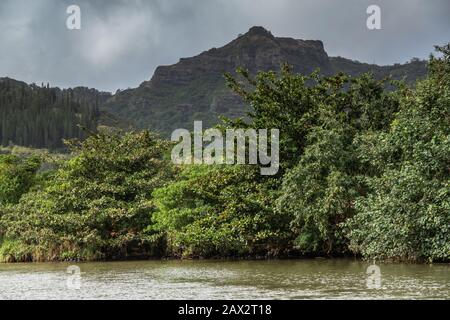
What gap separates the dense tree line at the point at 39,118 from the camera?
518 ft

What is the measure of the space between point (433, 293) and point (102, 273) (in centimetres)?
1532

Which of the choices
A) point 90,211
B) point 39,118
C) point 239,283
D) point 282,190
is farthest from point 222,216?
point 39,118

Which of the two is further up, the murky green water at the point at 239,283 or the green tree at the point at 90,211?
the green tree at the point at 90,211

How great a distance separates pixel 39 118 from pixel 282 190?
474 feet

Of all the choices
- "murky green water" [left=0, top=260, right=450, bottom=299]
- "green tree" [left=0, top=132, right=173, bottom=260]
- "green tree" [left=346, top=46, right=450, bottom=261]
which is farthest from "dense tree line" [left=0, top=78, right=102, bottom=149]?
"green tree" [left=346, top=46, right=450, bottom=261]

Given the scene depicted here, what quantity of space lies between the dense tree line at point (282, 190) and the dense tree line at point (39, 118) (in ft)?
368

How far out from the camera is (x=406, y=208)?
74.9 ft

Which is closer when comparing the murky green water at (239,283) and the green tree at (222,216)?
the murky green water at (239,283)

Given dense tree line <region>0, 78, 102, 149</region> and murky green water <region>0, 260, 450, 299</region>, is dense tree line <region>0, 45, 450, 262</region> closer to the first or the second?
murky green water <region>0, 260, 450, 299</region>

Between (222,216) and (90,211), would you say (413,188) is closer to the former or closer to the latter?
(222,216)

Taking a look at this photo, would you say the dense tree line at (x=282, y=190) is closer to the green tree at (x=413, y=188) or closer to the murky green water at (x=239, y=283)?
the green tree at (x=413, y=188)

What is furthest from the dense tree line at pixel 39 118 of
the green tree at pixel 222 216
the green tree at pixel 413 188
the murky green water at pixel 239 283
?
the green tree at pixel 413 188
